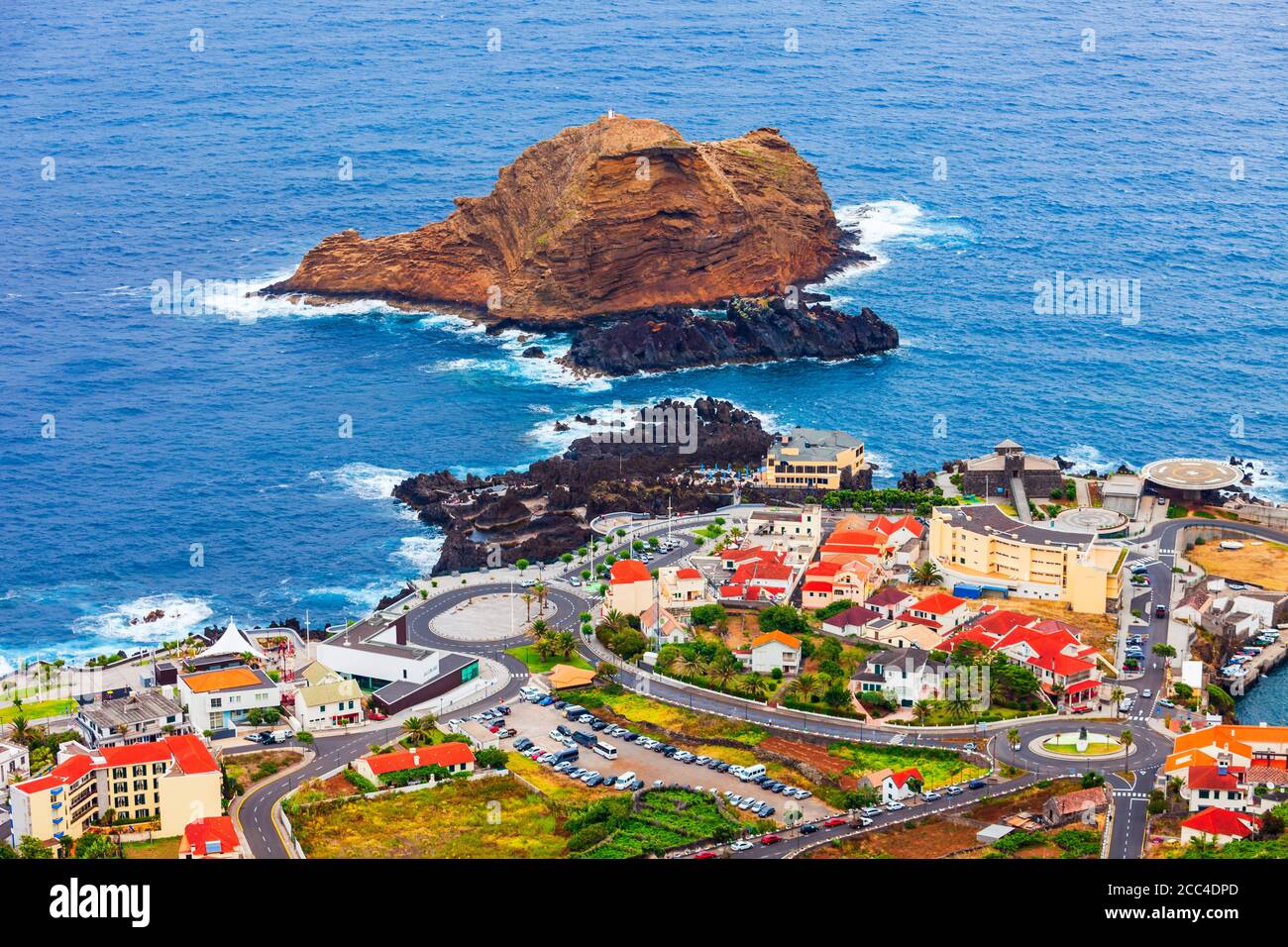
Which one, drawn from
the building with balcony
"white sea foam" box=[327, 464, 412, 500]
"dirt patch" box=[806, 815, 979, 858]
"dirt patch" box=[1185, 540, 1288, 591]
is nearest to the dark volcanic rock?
"dirt patch" box=[1185, 540, 1288, 591]

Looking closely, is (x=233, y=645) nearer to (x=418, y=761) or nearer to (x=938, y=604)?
(x=418, y=761)

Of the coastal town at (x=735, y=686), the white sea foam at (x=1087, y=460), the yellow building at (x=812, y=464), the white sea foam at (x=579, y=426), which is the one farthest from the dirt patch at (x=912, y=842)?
the white sea foam at (x=579, y=426)

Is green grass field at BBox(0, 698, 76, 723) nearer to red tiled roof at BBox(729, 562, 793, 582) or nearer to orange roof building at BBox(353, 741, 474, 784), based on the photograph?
orange roof building at BBox(353, 741, 474, 784)

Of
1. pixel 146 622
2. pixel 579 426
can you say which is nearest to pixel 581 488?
pixel 579 426

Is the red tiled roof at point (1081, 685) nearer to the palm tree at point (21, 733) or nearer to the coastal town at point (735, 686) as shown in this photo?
the coastal town at point (735, 686)
